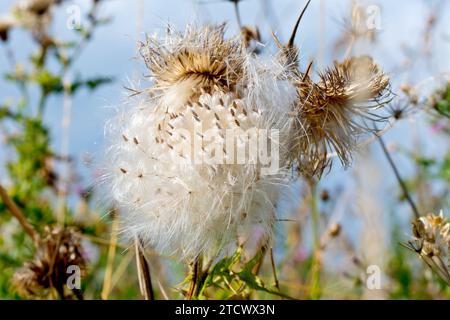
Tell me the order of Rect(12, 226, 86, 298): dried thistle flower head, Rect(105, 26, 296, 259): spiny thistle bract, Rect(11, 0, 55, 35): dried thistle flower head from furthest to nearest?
Rect(11, 0, 55, 35): dried thistle flower head → Rect(12, 226, 86, 298): dried thistle flower head → Rect(105, 26, 296, 259): spiny thistle bract

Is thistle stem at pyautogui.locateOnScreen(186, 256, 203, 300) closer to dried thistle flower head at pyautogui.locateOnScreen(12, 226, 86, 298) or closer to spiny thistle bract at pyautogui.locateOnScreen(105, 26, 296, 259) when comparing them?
spiny thistle bract at pyautogui.locateOnScreen(105, 26, 296, 259)

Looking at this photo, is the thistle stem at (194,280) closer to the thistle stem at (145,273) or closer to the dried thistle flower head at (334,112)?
the thistle stem at (145,273)

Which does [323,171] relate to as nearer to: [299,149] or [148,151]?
[299,149]

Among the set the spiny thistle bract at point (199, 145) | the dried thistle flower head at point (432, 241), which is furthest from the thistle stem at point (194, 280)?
the dried thistle flower head at point (432, 241)

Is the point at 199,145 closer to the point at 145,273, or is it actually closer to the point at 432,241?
the point at 145,273

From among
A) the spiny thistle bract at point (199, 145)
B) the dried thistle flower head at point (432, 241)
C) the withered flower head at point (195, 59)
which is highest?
the withered flower head at point (195, 59)

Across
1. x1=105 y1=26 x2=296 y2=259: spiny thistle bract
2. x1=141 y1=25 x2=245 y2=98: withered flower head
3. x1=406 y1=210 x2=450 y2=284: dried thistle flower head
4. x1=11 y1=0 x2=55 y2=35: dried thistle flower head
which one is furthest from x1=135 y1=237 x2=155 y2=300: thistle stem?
x1=11 y1=0 x2=55 y2=35: dried thistle flower head
